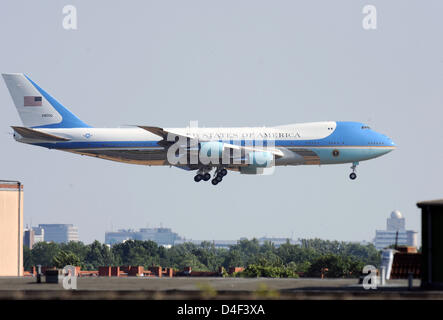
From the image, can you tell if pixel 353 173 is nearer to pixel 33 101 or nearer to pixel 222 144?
pixel 222 144

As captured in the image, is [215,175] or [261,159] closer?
[261,159]

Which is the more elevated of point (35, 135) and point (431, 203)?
point (35, 135)

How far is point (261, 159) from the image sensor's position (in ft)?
304

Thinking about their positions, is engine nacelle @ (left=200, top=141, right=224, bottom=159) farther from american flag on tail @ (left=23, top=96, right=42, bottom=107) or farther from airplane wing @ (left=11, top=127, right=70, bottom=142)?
american flag on tail @ (left=23, top=96, right=42, bottom=107)

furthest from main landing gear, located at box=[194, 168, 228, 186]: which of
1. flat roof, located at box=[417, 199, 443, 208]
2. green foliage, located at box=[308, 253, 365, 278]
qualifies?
flat roof, located at box=[417, 199, 443, 208]

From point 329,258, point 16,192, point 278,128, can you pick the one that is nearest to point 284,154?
point 278,128

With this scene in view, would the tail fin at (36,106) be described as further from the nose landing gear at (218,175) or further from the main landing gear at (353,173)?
the main landing gear at (353,173)

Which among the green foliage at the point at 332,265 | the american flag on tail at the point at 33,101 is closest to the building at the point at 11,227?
the american flag on tail at the point at 33,101

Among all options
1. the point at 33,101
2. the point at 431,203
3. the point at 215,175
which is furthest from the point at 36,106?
the point at 431,203

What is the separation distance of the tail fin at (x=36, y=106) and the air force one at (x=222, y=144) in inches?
29.2

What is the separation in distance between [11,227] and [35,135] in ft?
60.7
